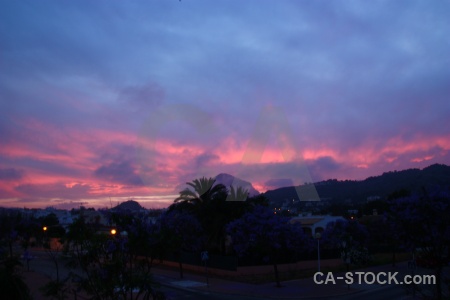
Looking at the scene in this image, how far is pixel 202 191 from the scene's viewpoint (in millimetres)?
40625

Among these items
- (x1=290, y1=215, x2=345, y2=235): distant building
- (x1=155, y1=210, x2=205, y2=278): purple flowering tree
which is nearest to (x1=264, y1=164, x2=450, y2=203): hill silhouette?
(x1=290, y1=215, x2=345, y2=235): distant building

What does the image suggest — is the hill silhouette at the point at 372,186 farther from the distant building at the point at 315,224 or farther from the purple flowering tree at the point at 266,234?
the purple flowering tree at the point at 266,234

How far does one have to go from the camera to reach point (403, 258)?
154 feet

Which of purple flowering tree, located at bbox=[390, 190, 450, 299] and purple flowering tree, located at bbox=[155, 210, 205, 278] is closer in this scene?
purple flowering tree, located at bbox=[390, 190, 450, 299]

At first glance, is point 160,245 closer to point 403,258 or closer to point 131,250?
point 131,250

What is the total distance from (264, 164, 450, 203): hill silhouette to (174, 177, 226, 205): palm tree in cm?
6416

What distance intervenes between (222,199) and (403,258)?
74.8 feet

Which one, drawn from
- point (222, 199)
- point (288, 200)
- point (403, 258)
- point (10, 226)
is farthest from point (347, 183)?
point (10, 226)

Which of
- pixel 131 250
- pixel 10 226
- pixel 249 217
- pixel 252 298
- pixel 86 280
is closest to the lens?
pixel 86 280

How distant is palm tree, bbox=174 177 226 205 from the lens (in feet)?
133

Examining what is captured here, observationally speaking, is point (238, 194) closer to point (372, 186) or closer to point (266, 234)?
point (266, 234)

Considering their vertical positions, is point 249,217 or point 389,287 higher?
point 249,217

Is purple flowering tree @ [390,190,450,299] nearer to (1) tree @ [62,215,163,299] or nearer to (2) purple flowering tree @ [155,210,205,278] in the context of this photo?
(1) tree @ [62,215,163,299]

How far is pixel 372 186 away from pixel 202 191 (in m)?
102
